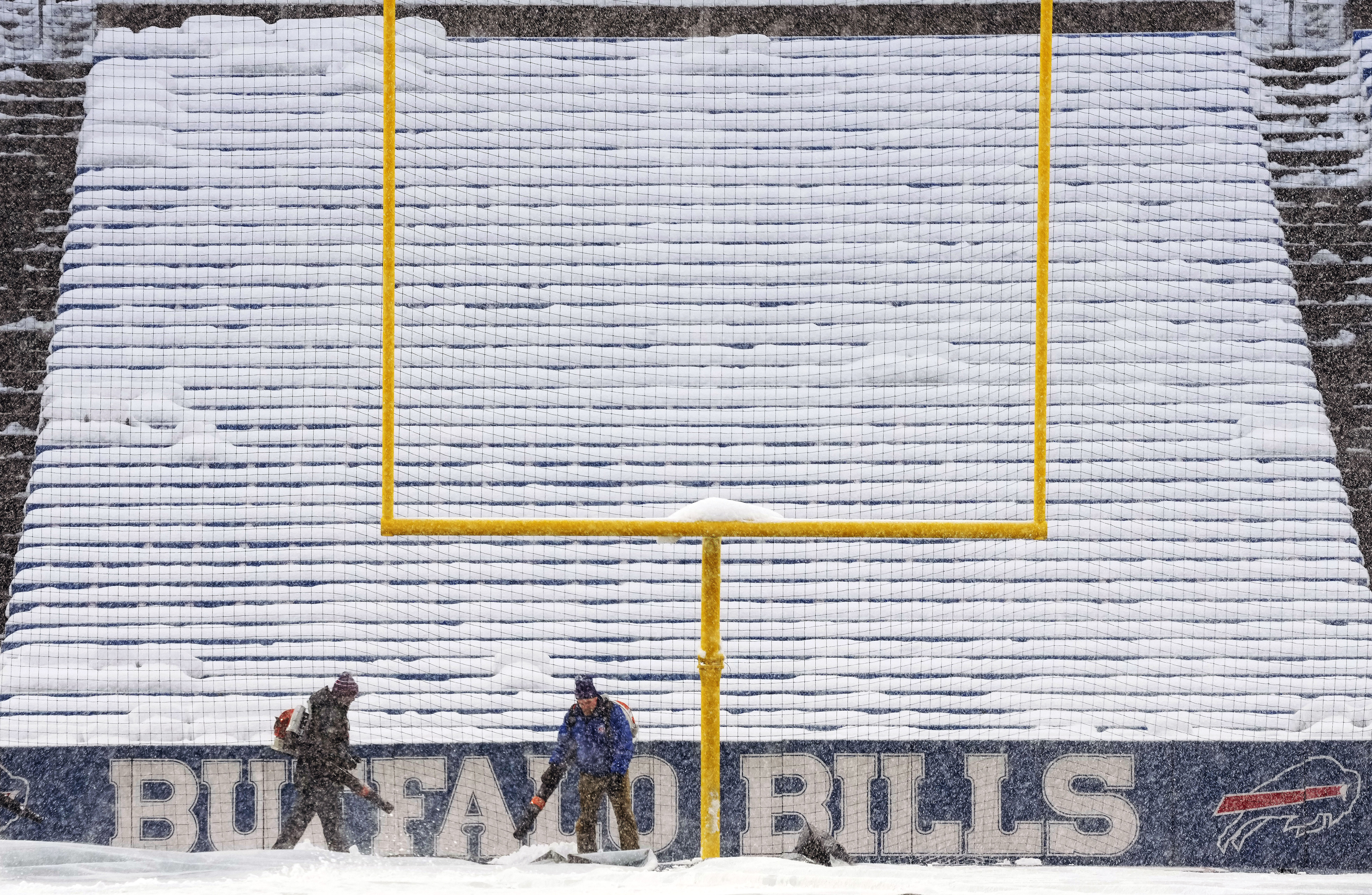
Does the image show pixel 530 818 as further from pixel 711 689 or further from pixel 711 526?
pixel 711 526

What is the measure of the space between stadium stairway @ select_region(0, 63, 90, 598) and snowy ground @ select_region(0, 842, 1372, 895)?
3.91 metres

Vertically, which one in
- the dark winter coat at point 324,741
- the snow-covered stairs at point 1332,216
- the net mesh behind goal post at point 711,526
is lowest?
the dark winter coat at point 324,741

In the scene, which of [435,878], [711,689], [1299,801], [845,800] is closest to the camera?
[435,878]

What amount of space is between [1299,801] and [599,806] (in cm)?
315

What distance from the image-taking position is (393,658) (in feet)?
21.7

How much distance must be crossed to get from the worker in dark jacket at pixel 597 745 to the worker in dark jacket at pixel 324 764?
2.91ft

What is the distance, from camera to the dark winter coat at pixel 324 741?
5.57 metres

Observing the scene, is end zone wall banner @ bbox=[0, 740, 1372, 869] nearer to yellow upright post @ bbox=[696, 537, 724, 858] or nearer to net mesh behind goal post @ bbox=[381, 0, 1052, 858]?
net mesh behind goal post @ bbox=[381, 0, 1052, 858]

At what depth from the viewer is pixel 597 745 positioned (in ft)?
18.1

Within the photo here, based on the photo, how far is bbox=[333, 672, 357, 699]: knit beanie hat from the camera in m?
5.61

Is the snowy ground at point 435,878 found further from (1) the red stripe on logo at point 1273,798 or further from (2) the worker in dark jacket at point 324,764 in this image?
(1) the red stripe on logo at point 1273,798

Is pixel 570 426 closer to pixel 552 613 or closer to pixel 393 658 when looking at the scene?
pixel 552 613

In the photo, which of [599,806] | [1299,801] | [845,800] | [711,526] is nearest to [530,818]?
[599,806]

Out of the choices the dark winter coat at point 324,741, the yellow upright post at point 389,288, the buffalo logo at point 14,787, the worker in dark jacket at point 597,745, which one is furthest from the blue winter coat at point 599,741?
the buffalo logo at point 14,787
